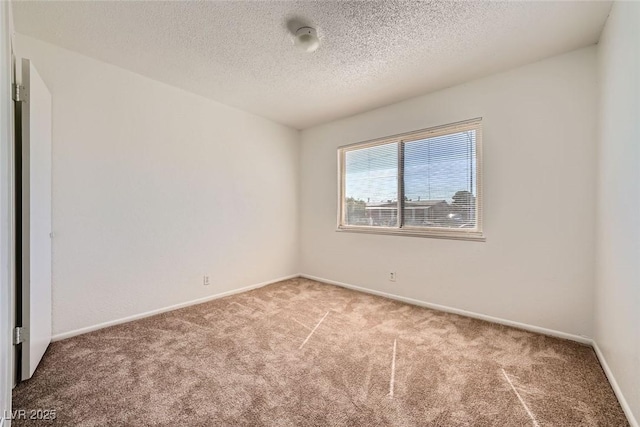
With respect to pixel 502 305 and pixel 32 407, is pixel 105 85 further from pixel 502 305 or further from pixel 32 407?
pixel 502 305

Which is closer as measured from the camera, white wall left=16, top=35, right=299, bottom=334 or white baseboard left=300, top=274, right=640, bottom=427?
white baseboard left=300, top=274, right=640, bottom=427

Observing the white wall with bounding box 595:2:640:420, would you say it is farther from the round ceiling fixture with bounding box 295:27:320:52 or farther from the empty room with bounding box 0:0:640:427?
the round ceiling fixture with bounding box 295:27:320:52

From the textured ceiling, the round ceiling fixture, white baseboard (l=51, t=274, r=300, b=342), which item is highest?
the textured ceiling

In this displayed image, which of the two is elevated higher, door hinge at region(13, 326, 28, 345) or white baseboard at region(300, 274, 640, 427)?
door hinge at region(13, 326, 28, 345)

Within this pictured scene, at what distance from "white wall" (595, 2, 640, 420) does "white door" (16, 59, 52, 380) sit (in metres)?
3.64

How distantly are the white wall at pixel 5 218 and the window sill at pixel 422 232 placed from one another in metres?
3.33

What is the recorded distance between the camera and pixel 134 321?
2770mm

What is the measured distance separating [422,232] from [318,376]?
82.7 inches

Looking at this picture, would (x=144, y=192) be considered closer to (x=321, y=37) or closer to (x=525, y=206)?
(x=321, y=37)

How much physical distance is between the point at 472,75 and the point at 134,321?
4.32m

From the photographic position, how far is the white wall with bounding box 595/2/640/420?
4.85 feet

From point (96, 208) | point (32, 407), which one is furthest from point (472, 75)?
point (32, 407)

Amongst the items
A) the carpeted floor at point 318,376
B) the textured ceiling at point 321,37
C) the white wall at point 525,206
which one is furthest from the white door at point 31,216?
the white wall at point 525,206

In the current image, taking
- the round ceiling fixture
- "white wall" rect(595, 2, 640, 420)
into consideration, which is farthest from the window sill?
the round ceiling fixture
